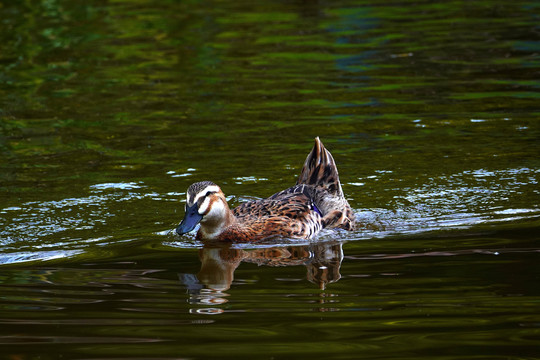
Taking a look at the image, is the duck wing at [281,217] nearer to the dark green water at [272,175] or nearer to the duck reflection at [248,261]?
the dark green water at [272,175]

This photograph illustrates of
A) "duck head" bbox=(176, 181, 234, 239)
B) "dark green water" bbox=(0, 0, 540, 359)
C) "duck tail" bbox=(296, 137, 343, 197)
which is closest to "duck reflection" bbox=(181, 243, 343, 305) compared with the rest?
"dark green water" bbox=(0, 0, 540, 359)

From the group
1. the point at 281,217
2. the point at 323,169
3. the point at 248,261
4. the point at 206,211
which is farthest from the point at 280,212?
the point at 248,261

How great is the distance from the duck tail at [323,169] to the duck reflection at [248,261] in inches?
50.4

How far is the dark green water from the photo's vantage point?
6.63 meters

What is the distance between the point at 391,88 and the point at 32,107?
221 inches

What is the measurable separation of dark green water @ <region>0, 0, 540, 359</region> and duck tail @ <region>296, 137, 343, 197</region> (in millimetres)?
422

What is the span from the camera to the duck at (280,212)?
30.9 feet

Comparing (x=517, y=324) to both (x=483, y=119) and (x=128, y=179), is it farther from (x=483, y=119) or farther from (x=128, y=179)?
(x=483, y=119)

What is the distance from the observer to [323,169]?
11.0 metres

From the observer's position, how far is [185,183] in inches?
466

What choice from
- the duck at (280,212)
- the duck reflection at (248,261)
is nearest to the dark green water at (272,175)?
the duck reflection at (248,261)

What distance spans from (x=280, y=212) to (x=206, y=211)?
0.94m

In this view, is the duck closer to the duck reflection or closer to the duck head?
the duck head

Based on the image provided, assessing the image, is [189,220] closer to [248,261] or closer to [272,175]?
[248,261]
